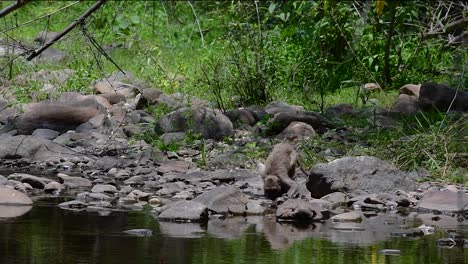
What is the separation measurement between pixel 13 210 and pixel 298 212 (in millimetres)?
1739

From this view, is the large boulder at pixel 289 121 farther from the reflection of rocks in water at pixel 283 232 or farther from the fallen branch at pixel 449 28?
the reflection of rocks in water at pixel 283 232

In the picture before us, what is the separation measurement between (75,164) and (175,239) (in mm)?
3604

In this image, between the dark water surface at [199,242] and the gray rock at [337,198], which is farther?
the gray rock at [337,198]

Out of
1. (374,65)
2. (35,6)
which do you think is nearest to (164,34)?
(35,6)

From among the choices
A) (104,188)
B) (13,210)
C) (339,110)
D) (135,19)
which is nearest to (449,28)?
(339,110)

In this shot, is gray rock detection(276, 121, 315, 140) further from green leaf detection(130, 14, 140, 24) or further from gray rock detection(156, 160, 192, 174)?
green leaf detection(130, 14, 140, 24)

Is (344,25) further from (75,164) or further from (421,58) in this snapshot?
(75,164)

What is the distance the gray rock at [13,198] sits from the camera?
6.94 metres

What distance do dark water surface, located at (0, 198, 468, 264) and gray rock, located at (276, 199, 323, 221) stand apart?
130mm

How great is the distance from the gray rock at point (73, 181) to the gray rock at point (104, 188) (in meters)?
Result: 0.23

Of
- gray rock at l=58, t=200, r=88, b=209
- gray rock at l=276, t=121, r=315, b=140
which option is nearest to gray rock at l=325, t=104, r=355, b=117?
gray rock at l=276, t=121, r=315, b=140

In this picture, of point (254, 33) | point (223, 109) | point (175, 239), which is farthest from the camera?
point (254, 33)

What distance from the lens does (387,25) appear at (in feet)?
41.7

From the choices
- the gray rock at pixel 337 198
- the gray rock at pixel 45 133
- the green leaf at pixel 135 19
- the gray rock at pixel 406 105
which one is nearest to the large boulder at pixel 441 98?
the gray rock at pixel 406 105
